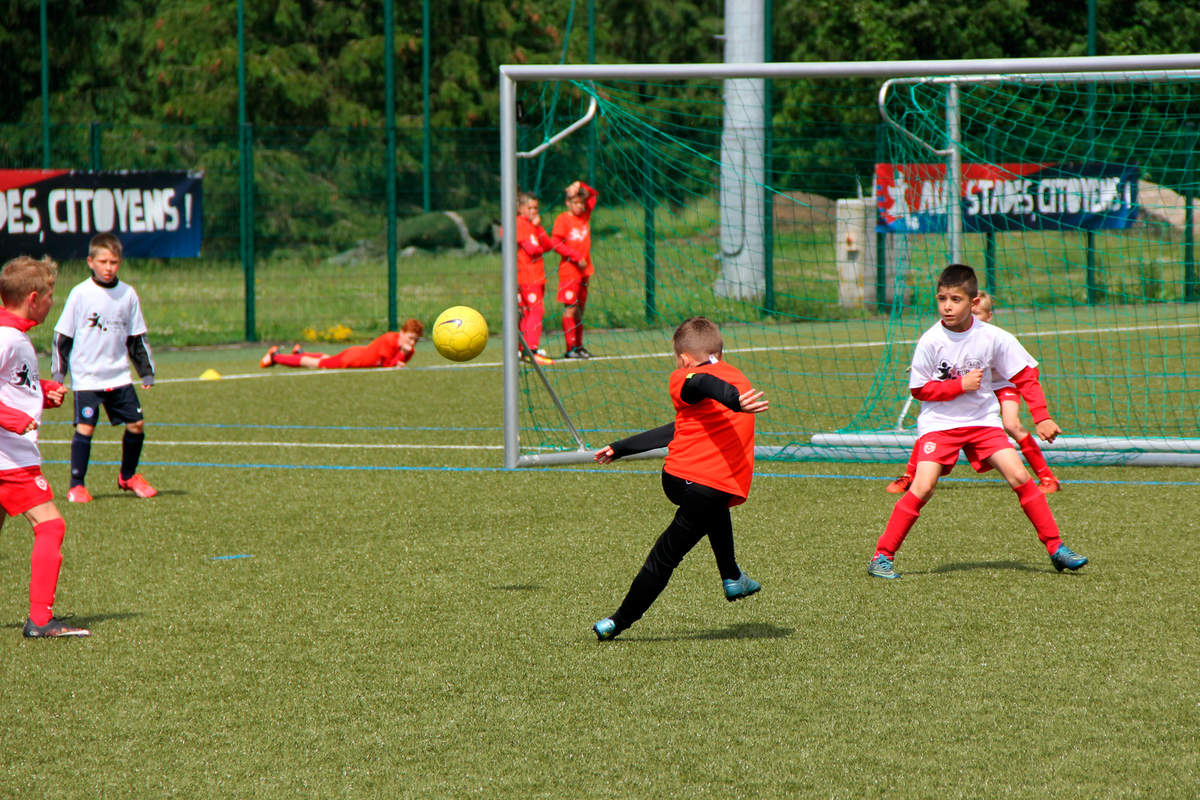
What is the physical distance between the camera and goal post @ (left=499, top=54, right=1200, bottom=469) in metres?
9.11

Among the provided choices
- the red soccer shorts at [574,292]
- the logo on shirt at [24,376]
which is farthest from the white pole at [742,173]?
the logo on shirt at [24,376]

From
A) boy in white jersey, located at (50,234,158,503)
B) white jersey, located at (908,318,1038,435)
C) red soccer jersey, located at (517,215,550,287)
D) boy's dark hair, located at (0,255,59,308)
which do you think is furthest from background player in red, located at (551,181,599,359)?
boy's dark hair, located at (0,255,59,308)

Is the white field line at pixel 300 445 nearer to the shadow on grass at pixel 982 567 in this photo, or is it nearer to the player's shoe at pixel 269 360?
the shadow on grass at pixel 982 567

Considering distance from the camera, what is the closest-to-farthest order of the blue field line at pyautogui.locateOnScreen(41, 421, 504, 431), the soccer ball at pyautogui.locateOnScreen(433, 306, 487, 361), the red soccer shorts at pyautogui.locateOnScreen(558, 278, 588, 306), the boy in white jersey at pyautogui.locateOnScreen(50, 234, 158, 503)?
the soccer ball at pyautogui.locateOnScreen(433, 306, 487, 361) → the boy in white jersey at pyautogui.locateOnScreen(50, 234, 158, 503) → the blue field line at pyautogui.locateOnScreen(41, 421, 504, 431) → the red soccer shorts at pyautogui.locateOnScreen(558, 278, 588, 306)

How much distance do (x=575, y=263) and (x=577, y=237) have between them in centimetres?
29

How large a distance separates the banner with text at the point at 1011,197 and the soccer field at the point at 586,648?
10.7ft

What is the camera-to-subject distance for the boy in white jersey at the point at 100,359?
8352mm

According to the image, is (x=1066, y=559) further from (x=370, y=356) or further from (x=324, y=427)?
(x=370, y=356)

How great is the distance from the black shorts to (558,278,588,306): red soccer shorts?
7208mm

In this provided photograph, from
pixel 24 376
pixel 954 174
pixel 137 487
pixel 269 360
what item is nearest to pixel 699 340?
pixel 24 376

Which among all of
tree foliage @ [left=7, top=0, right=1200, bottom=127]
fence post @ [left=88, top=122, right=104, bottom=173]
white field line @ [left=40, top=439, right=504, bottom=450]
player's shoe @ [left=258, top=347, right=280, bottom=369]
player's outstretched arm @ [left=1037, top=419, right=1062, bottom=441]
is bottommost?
white field line @ [left=40, top=439, right=504, bottom=450]

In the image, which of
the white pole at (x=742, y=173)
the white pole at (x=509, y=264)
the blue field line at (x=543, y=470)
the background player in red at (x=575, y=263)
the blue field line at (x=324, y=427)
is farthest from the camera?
the background player in red at (x=575, y=263)

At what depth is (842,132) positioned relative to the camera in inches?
973

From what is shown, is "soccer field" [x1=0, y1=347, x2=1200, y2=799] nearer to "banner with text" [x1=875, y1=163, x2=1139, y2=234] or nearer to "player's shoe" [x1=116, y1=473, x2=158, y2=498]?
"player's shoe" [x1=116, y1=473, x2=158, y2=498]
